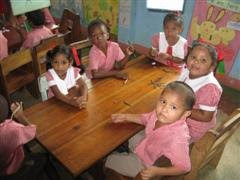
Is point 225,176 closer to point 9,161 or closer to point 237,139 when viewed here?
point 237,139

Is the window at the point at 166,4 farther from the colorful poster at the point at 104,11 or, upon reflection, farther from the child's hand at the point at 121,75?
the child's hand at the point at 121,75

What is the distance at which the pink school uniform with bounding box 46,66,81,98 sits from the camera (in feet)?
6.63

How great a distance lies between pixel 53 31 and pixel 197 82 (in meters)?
2.55

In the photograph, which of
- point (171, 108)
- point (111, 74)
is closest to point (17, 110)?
point (111, 74)

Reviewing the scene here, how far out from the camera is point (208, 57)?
1.82 metres

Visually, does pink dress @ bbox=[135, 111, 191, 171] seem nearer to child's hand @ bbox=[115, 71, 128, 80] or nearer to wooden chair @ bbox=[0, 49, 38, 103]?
child's hand @ bbox=[115, 71, 128, 80]

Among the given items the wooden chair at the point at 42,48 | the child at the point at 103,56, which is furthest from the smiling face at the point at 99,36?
the wooden chair at the point at 42,48

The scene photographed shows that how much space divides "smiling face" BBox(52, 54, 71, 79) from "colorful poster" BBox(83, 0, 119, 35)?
2.63 metres

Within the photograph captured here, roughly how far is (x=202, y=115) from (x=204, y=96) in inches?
5.0

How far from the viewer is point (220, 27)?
137 inches

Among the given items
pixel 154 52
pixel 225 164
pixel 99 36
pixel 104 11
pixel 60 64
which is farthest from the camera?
pixel 104 11

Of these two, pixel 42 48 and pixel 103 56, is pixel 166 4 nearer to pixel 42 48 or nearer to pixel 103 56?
pixel 103 56

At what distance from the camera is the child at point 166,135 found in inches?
54.7

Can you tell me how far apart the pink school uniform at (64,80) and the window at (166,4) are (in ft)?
7.48
